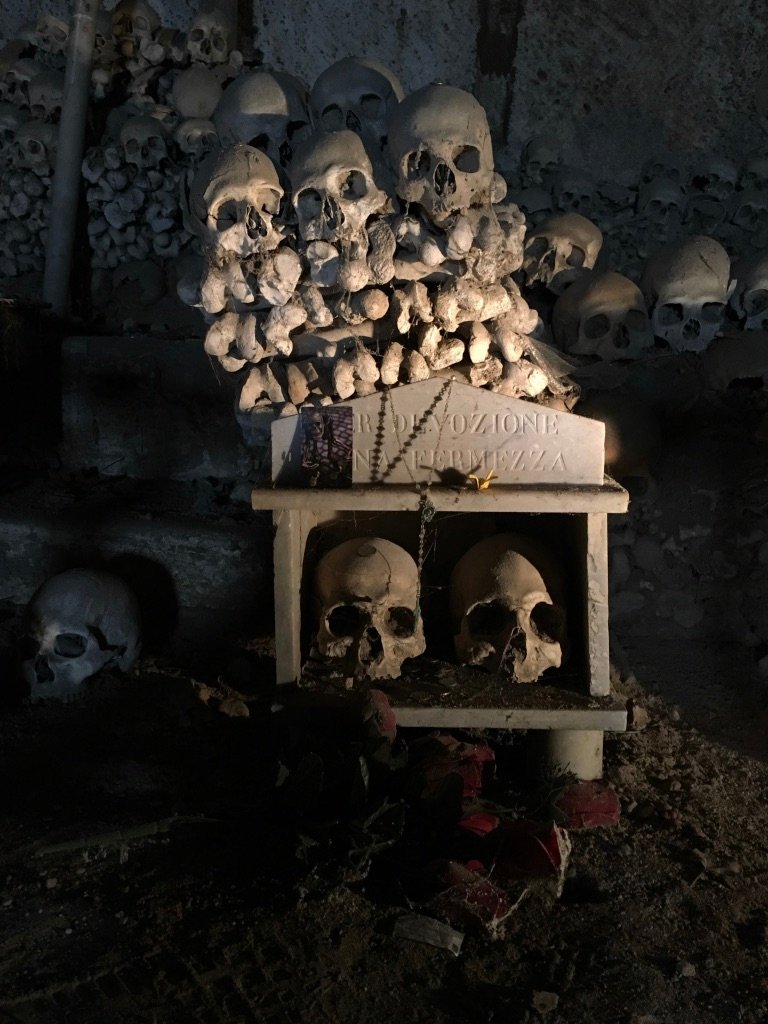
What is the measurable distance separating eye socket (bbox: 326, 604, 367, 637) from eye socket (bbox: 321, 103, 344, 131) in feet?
6.13

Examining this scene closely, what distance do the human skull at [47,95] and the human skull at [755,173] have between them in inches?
201

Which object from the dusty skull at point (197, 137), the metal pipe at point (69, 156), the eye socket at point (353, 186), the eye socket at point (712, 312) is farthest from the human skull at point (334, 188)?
the metal pipe at point (69, 156)

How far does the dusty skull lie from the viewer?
6.11 meters

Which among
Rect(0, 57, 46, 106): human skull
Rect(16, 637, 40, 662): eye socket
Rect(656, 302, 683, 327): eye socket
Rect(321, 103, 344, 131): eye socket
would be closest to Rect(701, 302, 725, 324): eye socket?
Rect(656, 302, 683, 327): eye socket

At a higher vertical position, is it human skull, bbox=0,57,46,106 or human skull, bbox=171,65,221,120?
human skull, bbox=0,57,46,106

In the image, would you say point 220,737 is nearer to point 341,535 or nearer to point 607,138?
point 341,535

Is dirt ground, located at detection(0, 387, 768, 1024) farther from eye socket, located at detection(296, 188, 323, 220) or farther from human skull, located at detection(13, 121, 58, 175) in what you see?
human skull, located at detection(13, 121, 58, 175)

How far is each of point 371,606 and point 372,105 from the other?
1958 millimetres

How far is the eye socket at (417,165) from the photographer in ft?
10.1

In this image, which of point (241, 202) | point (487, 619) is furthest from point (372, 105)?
point (487, 619)

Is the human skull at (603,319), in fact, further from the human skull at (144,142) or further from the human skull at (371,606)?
the human skull at (144,142)

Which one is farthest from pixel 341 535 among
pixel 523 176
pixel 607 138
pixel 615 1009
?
pixel 607 138

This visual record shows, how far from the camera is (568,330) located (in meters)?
4.58

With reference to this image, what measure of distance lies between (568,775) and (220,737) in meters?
1.28
